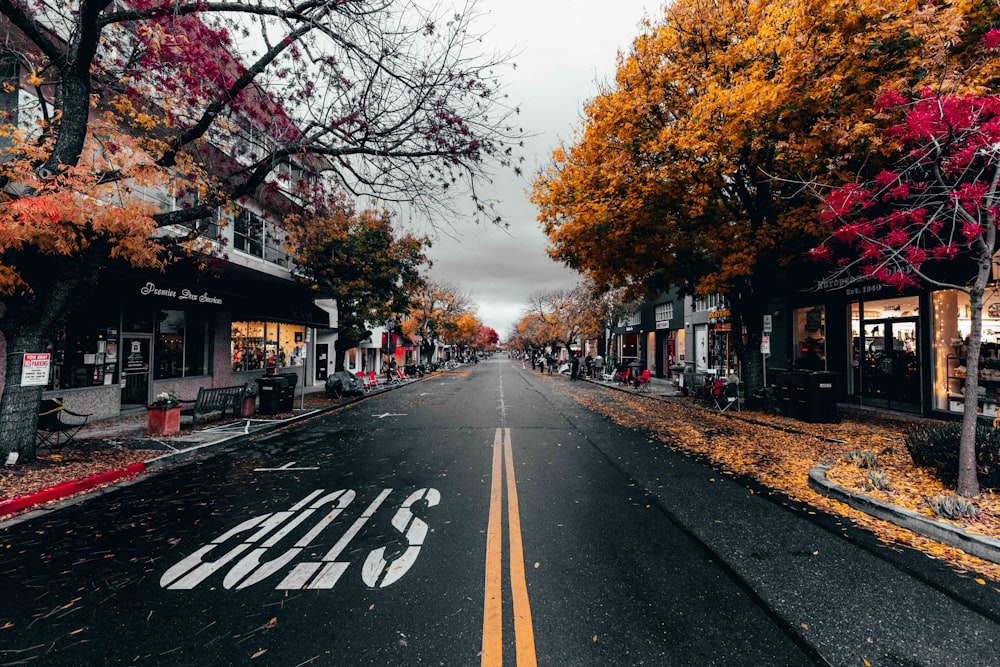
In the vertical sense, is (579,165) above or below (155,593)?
above

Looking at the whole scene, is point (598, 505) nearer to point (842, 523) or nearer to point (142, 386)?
point (842, 523)

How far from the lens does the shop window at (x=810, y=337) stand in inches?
662

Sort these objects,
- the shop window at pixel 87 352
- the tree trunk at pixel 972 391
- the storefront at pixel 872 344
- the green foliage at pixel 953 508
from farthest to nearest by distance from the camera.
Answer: the storefront at pixel 872 344
the shop window at pixel 87 352
the tree trunk at pixel 972 391
the green foliage at pixel 953 508

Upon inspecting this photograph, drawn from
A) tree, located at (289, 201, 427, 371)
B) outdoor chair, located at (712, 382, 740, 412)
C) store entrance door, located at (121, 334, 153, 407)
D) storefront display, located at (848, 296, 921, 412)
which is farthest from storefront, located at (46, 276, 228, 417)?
storefront display, located at (848, 296, 921, 412)

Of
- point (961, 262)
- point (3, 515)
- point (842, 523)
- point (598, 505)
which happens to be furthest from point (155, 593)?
point (961, 262)

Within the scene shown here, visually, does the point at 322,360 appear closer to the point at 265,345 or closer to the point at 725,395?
the point at 265,345

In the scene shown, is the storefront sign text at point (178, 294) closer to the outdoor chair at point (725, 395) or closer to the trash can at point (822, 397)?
the outdoor chair at point (725, 395)

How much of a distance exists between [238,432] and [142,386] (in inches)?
262

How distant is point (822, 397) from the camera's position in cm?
1097

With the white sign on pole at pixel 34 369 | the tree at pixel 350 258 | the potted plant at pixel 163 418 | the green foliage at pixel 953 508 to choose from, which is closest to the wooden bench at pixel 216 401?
the potted plant at pixel 163 418

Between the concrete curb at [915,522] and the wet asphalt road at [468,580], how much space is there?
2.18 feet

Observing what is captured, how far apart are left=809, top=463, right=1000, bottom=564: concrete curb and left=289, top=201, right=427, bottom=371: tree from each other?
16.3 metres

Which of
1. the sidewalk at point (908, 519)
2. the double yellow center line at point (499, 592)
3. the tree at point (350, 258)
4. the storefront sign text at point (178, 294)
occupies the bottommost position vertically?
the double yellow center line at point (499, 592)

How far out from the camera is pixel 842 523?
472cm
